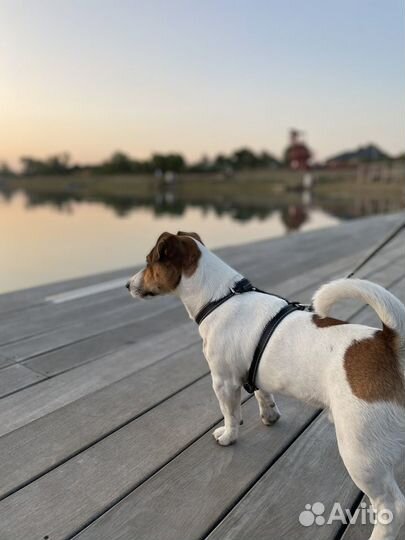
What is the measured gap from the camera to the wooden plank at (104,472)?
1.32m

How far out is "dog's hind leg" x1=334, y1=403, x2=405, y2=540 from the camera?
1.14m

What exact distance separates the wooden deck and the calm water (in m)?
4.14

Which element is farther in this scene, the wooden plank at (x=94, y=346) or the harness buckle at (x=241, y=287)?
the wooden plank at (x=94, y=346)

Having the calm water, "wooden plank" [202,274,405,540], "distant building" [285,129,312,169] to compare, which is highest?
"distant building" [285,129,312,169]

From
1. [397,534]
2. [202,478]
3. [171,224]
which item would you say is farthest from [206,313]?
[171,224]

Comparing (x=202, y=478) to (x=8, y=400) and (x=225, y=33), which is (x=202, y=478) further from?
(x=225, y=33)

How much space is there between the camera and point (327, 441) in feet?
5.70

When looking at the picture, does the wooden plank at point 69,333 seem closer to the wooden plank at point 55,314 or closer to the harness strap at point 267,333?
the wooden plank at point 55,314

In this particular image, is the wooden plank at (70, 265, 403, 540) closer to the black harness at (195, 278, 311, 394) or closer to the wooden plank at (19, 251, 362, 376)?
the black harness at (195, 278, 311, 394)

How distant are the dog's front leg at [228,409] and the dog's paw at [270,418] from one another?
0.17 meters

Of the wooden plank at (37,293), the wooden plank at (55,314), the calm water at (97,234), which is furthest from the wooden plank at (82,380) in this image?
the calm water at (97,234)

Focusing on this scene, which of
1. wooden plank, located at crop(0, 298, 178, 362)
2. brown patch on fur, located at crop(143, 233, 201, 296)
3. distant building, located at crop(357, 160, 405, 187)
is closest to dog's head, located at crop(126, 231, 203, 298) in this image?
brown patch on fur, located at crop(143, 233, 201, 296)

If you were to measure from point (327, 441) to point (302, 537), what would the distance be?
51 centimetres

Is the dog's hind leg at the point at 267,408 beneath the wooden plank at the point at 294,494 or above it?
above
